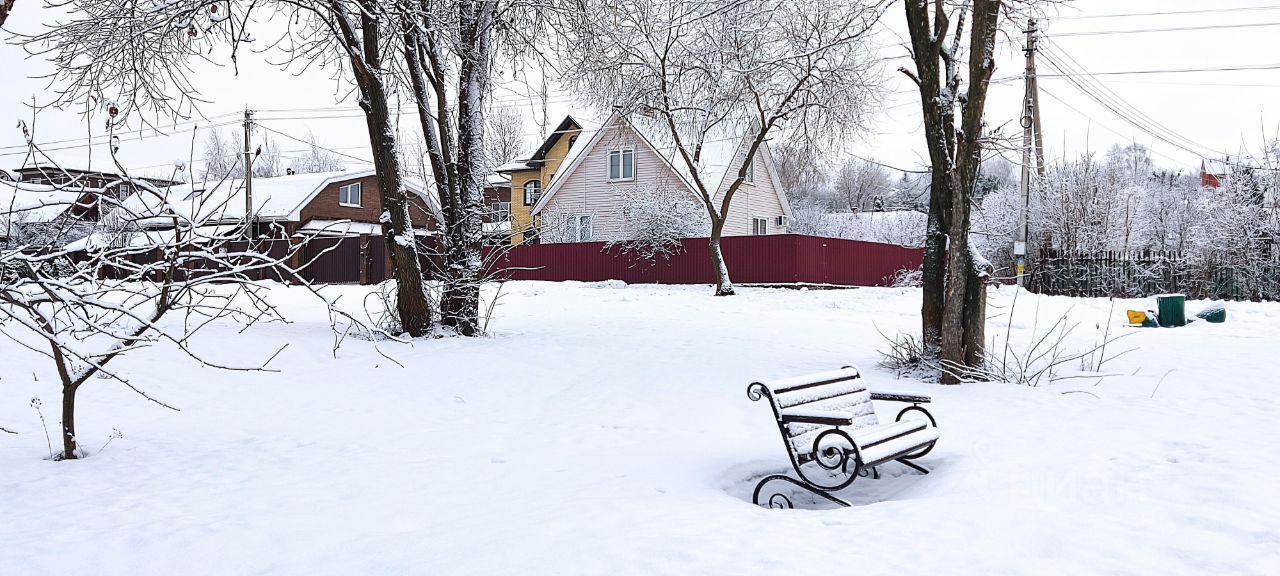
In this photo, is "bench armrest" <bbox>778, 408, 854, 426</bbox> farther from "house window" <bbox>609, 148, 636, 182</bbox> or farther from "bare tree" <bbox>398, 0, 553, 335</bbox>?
"house window" <bbox>609, 148, 636, 182</bbox>

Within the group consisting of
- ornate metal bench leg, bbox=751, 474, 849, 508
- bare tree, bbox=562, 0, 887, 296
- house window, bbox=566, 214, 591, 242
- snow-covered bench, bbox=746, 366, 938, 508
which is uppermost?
bare tree, bbox=562, 0, 887, 296

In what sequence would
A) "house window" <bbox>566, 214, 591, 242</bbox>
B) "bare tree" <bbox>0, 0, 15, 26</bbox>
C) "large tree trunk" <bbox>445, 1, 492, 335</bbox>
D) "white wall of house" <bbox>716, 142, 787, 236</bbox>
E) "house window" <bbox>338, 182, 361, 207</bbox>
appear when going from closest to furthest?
"bare tree" <bbox>0, 0, 15, 26</bbox>, "large tree trunk" <bbox>445, 1, 492, 335</bbox>, "white wall of house" <bbox>716, 142, 787, 236</bbox>, "house window" <bbox>566, 214, 591, 242</bbox>, "house window" <bbox>338, 182, 361, 207</bbox>

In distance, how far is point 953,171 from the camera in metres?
8.39

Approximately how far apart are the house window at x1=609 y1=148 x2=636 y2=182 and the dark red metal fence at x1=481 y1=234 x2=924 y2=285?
408cm

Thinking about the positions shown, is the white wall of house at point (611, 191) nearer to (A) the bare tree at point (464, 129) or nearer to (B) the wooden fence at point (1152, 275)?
(B) the wooden fence at point (1152, 275)

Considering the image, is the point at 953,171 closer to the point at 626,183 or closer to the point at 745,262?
the point at 745,262

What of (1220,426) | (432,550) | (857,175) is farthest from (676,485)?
(857,175)

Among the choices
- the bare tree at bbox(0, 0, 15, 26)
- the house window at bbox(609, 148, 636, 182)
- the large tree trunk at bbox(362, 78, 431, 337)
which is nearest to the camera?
the bare tree at bbox(0, 0, 15, 26)

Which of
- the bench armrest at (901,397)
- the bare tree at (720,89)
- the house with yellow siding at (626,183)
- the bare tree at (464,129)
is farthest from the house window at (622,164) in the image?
the bench armrest at (901,397)

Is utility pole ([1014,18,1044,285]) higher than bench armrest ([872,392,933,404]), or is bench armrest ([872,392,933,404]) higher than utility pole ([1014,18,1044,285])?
utility pole ([1014,18,1044,285])

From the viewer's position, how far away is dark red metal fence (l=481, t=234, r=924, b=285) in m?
24.5

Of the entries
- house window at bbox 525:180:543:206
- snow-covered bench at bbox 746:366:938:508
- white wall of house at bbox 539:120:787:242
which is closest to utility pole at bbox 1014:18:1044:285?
white wall of house at bbox 539:120:787:242

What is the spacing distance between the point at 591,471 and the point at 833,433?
5.19ft

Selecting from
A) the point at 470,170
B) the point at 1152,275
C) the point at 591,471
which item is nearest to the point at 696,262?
the point at 1152,275
